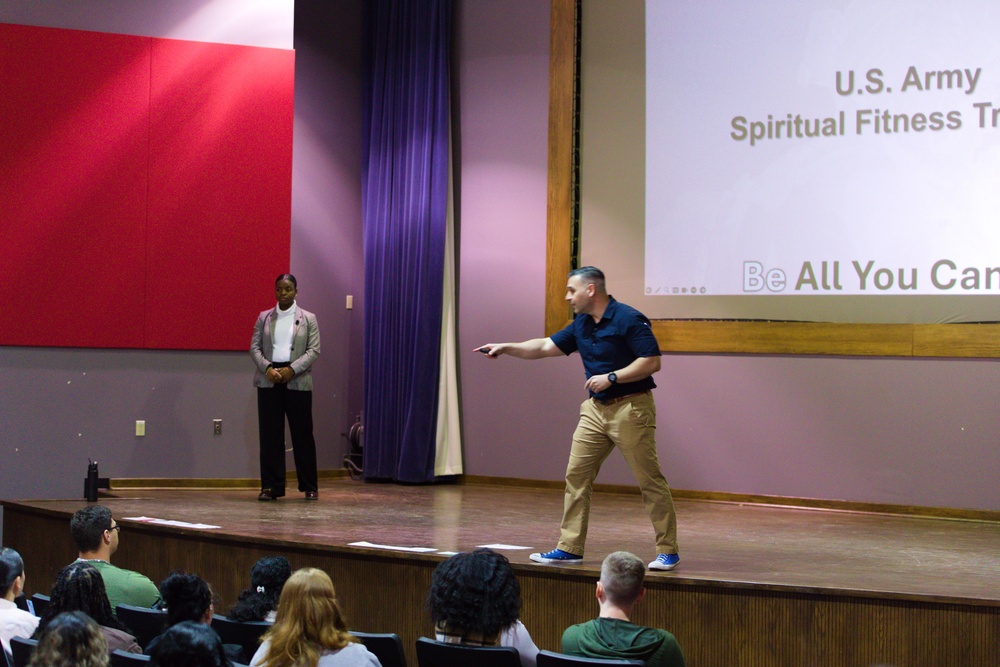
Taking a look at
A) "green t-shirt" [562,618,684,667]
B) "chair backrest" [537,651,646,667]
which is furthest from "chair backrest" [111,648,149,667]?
"green t-shirt" [562,618,684,667]

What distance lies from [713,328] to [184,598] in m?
5.00

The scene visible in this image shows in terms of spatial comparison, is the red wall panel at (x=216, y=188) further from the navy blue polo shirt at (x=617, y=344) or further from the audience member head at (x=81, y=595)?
the audience member head at (x=81, y=595)

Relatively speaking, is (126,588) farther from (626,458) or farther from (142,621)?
(626,458)

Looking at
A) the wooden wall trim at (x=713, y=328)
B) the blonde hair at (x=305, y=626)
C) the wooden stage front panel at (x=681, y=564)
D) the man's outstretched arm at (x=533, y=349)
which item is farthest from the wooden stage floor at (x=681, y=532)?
the blonde hair at (x=305, y=626)

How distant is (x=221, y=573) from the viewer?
525cm

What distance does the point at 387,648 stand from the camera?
2994 mm

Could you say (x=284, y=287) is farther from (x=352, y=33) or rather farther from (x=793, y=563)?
(x=793, y=563)

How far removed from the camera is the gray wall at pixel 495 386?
6832 millimetres

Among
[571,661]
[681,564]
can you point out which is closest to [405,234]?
[681,564]

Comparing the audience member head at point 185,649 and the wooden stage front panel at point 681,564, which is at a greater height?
the audience member head at point 185,649

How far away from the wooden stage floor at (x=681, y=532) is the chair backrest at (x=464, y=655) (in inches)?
59.4

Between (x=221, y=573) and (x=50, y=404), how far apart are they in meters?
2.71

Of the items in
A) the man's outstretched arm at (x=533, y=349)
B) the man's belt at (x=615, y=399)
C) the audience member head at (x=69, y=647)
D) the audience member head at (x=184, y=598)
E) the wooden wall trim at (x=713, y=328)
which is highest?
the wooden wall trim at (x=713, y=328)

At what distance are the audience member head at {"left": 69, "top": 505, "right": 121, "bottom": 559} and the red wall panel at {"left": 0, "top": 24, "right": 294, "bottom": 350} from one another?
379 cm
